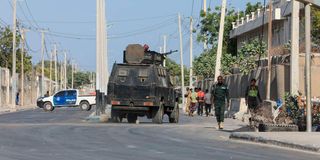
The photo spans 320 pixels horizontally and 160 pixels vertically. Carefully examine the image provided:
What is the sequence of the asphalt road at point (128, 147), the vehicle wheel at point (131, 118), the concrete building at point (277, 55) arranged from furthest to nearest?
the concrete building at point (277, 55)
the vehicle wheel at point (131, 118)
the asphalt road at point (128, 147)

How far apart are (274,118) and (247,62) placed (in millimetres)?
24605

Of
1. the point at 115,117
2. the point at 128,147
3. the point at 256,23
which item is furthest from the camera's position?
the point at 256,23

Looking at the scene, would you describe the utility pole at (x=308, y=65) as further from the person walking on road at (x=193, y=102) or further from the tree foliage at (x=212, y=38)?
the tree foliage at (x=212, y=38)

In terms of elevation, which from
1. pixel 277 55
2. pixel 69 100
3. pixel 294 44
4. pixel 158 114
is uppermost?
pixel 277 55

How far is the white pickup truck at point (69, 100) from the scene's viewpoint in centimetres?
5878

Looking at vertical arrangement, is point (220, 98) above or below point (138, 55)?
below

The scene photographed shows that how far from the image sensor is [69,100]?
59.7m

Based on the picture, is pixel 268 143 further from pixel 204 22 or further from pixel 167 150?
pixel 204 22

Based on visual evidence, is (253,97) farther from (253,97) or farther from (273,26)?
(273,26)

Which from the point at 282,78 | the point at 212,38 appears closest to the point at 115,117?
the point at 282,78

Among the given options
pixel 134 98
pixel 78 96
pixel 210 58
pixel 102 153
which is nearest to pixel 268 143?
pixel 102 153

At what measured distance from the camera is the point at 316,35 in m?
50.1

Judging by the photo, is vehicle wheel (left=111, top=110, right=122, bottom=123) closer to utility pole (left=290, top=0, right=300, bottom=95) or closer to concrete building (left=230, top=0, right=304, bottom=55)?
utility pole (left=290, top=0, right=300, bottom=95)

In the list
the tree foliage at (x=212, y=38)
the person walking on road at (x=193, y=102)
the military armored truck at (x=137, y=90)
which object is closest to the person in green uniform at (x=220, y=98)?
the military armored truck at (x=137, y=90)
